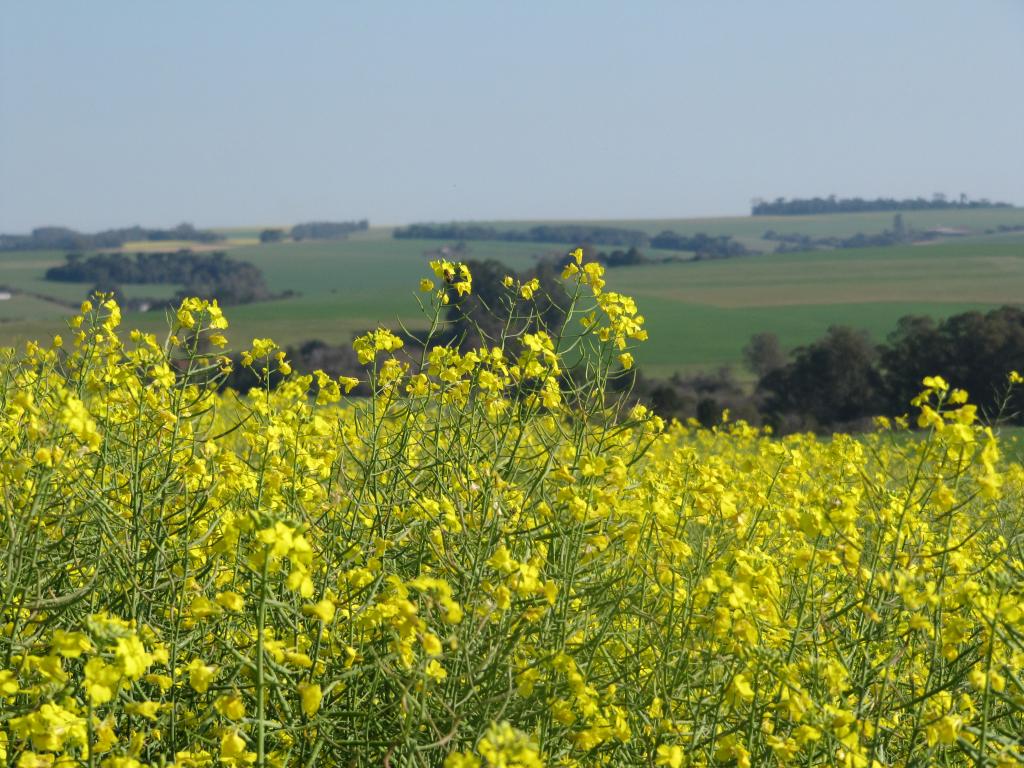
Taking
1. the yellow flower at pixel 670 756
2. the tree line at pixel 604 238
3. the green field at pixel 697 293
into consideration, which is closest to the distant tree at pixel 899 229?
the green field at pixel 697 293

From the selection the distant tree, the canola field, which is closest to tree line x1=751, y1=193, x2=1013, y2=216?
the distant tree

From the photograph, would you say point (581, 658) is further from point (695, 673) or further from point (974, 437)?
point (974, 437)

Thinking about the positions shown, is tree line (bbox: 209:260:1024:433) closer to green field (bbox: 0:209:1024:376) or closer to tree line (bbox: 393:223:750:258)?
green field (bbox: 0:209:1024:376)

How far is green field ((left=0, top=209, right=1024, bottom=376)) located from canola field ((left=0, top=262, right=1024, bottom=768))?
113ft

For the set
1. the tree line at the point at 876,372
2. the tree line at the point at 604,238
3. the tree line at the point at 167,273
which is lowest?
the tree line at the point at 876,372

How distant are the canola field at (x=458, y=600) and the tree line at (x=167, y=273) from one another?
6907 centimetres

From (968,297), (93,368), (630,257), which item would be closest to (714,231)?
(630,257)

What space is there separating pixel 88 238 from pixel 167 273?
142ft

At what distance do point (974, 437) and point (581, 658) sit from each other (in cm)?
135

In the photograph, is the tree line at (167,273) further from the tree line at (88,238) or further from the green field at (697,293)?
the tree line at (88,238)

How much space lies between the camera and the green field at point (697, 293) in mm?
50750

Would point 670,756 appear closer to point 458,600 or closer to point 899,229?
point 458,600

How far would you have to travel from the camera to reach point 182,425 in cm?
433

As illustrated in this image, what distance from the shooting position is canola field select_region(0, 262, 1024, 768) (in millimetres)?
2799
